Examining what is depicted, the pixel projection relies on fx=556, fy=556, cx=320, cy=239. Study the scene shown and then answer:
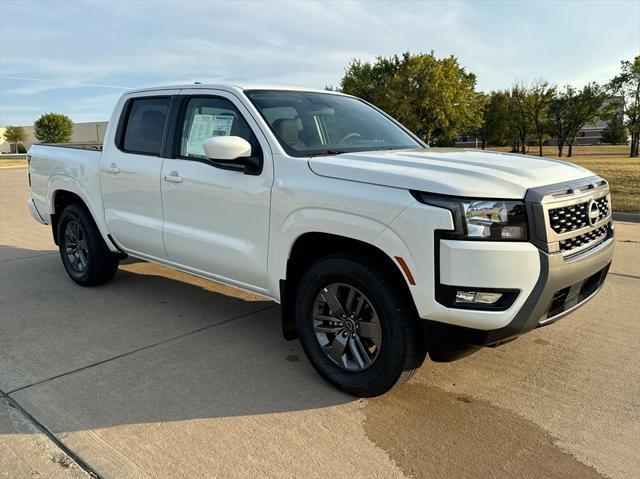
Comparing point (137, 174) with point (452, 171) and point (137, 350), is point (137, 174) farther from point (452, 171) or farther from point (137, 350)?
point (452, 171)

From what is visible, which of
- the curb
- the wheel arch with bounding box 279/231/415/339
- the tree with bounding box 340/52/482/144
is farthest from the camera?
the tree with bounding box 340/52/482/144

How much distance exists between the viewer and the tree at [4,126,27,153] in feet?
304

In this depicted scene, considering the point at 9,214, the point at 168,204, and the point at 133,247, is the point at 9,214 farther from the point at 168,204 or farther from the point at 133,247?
the point at 168,204

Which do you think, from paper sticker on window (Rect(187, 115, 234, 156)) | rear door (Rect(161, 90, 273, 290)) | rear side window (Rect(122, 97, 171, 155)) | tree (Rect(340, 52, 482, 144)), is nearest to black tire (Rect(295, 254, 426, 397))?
rear door (Rect(161, 90, 273, 290))

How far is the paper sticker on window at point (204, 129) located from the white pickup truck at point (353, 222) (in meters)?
0.02

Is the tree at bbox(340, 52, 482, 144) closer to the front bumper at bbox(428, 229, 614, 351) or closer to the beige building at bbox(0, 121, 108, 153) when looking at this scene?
the front bumper at bbox(428, 229, 614, 351)

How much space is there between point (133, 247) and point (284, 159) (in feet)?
6.85

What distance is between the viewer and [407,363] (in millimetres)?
3080

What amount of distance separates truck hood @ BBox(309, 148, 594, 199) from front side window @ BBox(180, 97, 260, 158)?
82 centimetres

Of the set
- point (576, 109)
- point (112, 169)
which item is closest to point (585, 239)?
point (112, 169)

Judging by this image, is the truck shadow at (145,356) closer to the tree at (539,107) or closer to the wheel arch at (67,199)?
the wheel arch at (67,199)

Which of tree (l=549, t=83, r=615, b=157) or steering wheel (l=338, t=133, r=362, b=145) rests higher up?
tree (l=549, t=83, r=615, b=157)

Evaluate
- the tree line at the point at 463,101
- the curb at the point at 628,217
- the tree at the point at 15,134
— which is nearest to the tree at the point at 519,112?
the tree line at the point at 463,101

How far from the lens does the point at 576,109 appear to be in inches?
2066
